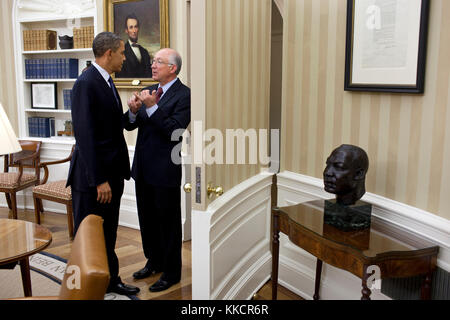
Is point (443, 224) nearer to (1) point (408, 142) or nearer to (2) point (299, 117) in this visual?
(1) point (408, 142)

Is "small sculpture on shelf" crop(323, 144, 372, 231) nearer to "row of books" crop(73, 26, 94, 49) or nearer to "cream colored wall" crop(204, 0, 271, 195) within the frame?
"cream colored wall" crop(204, 0, 271, 195)

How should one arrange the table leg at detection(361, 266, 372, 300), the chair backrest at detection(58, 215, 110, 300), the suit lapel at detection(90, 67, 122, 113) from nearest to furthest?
1. the chair backrest at detection(58, 215, 110, 300)
2. the table leg at detection(361, 266, 372, 300)
3. the suit lapel at detection(90, 67, 122, 113)

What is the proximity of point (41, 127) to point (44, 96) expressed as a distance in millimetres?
381

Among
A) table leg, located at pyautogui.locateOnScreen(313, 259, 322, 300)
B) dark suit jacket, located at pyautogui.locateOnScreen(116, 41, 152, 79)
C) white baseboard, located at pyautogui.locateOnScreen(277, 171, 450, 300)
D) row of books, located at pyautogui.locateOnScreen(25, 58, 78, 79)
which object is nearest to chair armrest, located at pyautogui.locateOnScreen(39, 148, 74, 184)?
row of books, located at pyautogui.locateOnScreen(25, 58, 78, 79)

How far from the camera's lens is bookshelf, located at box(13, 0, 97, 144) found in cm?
491

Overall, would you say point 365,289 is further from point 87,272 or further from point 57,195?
point 57,195

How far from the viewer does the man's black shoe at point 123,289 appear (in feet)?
9.86

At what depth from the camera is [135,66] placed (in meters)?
4.39

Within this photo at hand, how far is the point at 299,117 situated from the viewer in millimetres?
2961

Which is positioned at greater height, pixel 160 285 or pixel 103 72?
pixel 103 72

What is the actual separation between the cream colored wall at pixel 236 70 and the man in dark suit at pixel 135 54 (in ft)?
5.59

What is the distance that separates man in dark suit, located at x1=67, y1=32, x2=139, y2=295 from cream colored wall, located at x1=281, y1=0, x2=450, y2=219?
46.5 inches

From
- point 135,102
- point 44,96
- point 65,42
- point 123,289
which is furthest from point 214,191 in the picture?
point 44,96
